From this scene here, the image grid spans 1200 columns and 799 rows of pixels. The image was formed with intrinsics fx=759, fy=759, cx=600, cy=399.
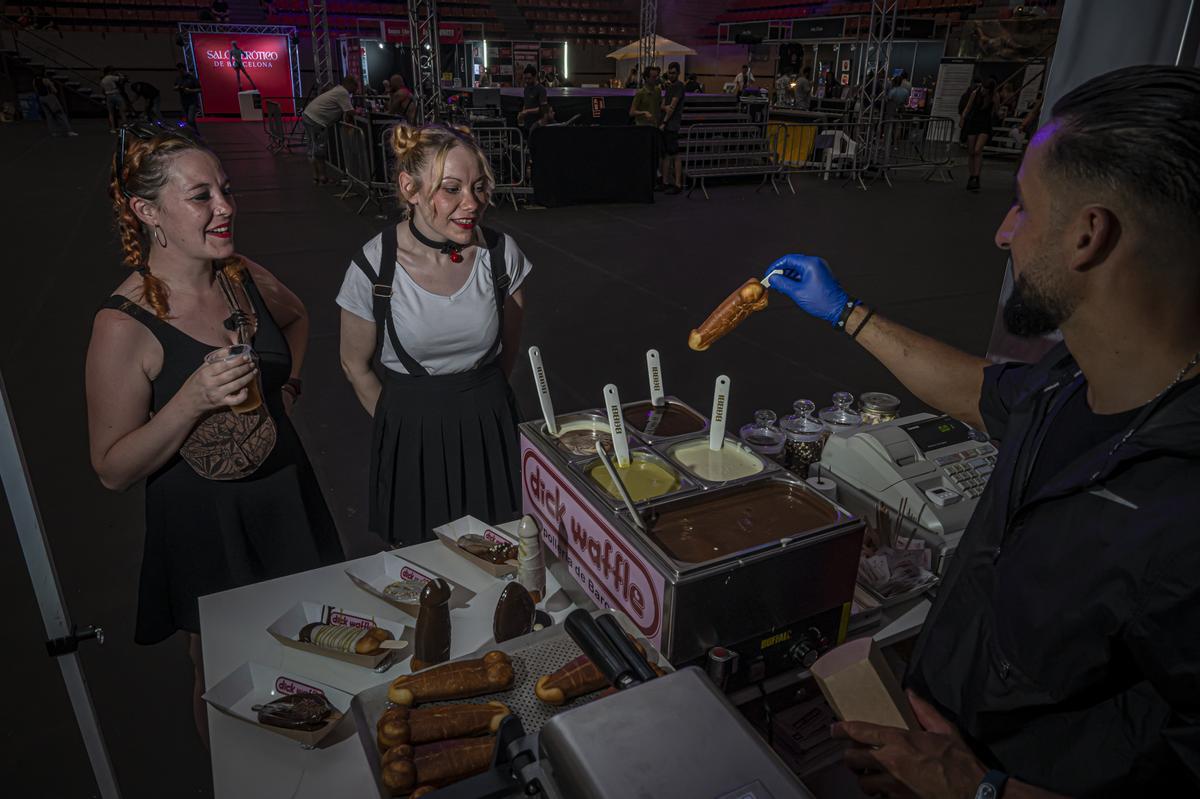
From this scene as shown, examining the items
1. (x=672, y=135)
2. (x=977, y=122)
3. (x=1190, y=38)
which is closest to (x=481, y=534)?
(x=1190, y=38)

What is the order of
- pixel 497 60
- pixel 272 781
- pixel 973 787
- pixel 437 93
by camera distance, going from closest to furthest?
pixel 973 787 < pixel 272 781 < pixel 437 93 < pixel 497 60

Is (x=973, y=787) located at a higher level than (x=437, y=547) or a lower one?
higher

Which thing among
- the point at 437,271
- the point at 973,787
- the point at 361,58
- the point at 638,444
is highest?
the point at 361,58

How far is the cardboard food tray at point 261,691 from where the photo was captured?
56.6 inches

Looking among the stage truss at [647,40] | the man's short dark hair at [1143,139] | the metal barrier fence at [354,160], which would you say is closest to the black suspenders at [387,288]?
the man's short dark hair at [1143,139]

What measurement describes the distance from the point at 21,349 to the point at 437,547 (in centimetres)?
541

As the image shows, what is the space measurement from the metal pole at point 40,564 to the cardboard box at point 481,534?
0.83m

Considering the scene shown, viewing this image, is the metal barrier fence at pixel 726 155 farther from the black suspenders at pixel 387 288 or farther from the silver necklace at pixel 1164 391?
the silver necklace at pixel 1164 391

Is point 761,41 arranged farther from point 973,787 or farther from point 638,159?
point 973,787

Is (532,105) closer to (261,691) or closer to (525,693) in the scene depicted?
(261,691)

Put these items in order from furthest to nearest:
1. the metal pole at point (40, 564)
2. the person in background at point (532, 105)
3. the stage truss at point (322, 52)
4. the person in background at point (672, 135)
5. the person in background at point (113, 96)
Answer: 1. the person in background at point (113, 96)
2. the stage truss at point (322, 52)
3. the person in background at point (532, 105)
4. the person in background at point (672, 135)
5. the metal pole at point (40, 564)

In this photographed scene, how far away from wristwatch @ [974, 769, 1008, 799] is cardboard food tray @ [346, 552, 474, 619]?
3.76ft

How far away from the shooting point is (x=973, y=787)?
4.00 ft

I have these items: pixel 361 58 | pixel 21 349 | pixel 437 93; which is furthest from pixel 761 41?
pixel 21 349
